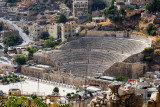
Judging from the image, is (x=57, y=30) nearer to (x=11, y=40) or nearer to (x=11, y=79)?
(x=11, y=40)

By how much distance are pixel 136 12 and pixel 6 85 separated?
3006 centimetres

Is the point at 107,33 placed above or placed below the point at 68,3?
below

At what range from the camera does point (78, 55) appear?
7269 cm

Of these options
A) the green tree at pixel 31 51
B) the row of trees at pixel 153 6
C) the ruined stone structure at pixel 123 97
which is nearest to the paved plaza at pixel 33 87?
the green tree at pixel 31 51

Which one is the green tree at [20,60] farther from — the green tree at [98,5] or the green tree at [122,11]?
the green tree at [98,5]

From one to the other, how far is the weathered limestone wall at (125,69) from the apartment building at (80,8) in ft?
113

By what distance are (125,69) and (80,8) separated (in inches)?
1443

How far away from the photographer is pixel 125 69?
2544 inches

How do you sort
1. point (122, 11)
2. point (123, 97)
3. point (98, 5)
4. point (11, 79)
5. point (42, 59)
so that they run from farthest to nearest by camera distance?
1. point (98, 5)
2. point (122, 11)
3. point (42, 59)
4. point (11, 79)
5. point (123, 97)

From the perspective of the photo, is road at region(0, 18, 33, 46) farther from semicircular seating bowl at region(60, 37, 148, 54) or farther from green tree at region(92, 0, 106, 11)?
semicircular seating bowl at region(60, 37, 148, 54)

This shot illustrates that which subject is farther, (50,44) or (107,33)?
(50,44)

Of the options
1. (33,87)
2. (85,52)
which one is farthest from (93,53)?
(33,87)

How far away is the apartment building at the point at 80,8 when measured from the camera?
97.7 meters

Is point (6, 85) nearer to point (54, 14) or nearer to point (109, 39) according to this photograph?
point (109, 39)
